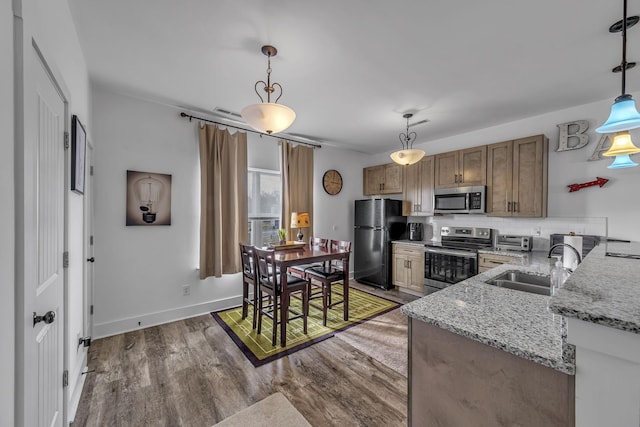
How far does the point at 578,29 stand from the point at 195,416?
375 centimetres

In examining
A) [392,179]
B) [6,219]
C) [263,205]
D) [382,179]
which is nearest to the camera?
[6,219]

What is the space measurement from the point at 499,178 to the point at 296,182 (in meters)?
2.95

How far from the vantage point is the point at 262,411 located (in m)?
1.77

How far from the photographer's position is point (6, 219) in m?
0.87

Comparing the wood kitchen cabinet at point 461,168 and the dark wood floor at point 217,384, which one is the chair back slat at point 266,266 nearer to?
the dark wood floor at point 217,384

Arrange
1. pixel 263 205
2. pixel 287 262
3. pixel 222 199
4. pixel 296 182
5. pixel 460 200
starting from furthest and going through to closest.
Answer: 1. pixel 296 182
2. pixel 263 205
3. pixel 460 200
4. pixel 222 199
5. pixel 287 262

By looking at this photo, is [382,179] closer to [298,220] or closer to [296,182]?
[296,182]

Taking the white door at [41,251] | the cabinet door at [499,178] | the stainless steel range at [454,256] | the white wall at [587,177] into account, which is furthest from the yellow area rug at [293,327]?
the white wall at [587,177]

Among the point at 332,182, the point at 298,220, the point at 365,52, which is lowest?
the point at 298,220

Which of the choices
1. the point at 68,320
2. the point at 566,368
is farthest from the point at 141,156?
the point at 566,368

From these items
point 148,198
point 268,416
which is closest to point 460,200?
point 268,416

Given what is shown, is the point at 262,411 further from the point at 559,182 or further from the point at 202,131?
the point at 559,182

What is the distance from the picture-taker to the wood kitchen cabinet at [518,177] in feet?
10.5

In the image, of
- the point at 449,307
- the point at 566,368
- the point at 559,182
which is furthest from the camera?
the point at 559,182
